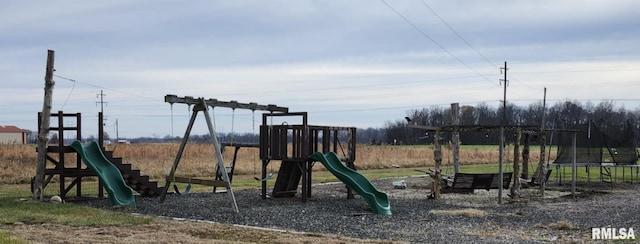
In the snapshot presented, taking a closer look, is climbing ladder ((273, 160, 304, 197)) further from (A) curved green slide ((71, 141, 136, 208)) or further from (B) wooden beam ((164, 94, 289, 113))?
(A) curved green slide ((71, 141, 136, 208))

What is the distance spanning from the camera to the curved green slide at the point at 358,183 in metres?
14.4

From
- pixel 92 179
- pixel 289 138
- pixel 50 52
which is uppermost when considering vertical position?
pixel 50 52

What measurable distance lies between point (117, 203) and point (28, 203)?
190 cm

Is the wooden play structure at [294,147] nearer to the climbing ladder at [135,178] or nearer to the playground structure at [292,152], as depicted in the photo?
the playground structure at [292,152]

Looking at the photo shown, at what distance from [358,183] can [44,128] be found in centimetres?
743

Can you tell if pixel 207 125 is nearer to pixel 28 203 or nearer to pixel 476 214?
pixel 28 203

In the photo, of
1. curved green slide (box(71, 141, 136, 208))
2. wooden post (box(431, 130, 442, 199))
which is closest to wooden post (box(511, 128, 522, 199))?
wooden post (box(431, 130, 442, 199))

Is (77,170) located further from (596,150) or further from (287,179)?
(596,150)

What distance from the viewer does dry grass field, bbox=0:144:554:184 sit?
82.4 feet

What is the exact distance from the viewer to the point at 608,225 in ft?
40.0

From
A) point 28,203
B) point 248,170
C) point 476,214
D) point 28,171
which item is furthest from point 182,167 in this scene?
point 476,214

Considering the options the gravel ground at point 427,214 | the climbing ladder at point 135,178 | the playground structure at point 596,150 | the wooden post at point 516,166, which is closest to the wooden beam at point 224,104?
the gravel ground at point 427,214

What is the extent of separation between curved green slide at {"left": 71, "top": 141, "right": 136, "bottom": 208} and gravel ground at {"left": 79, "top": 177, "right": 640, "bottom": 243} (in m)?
0.34

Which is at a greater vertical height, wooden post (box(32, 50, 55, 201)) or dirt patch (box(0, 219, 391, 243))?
wooden post (box(32, 50, 55, 201))
